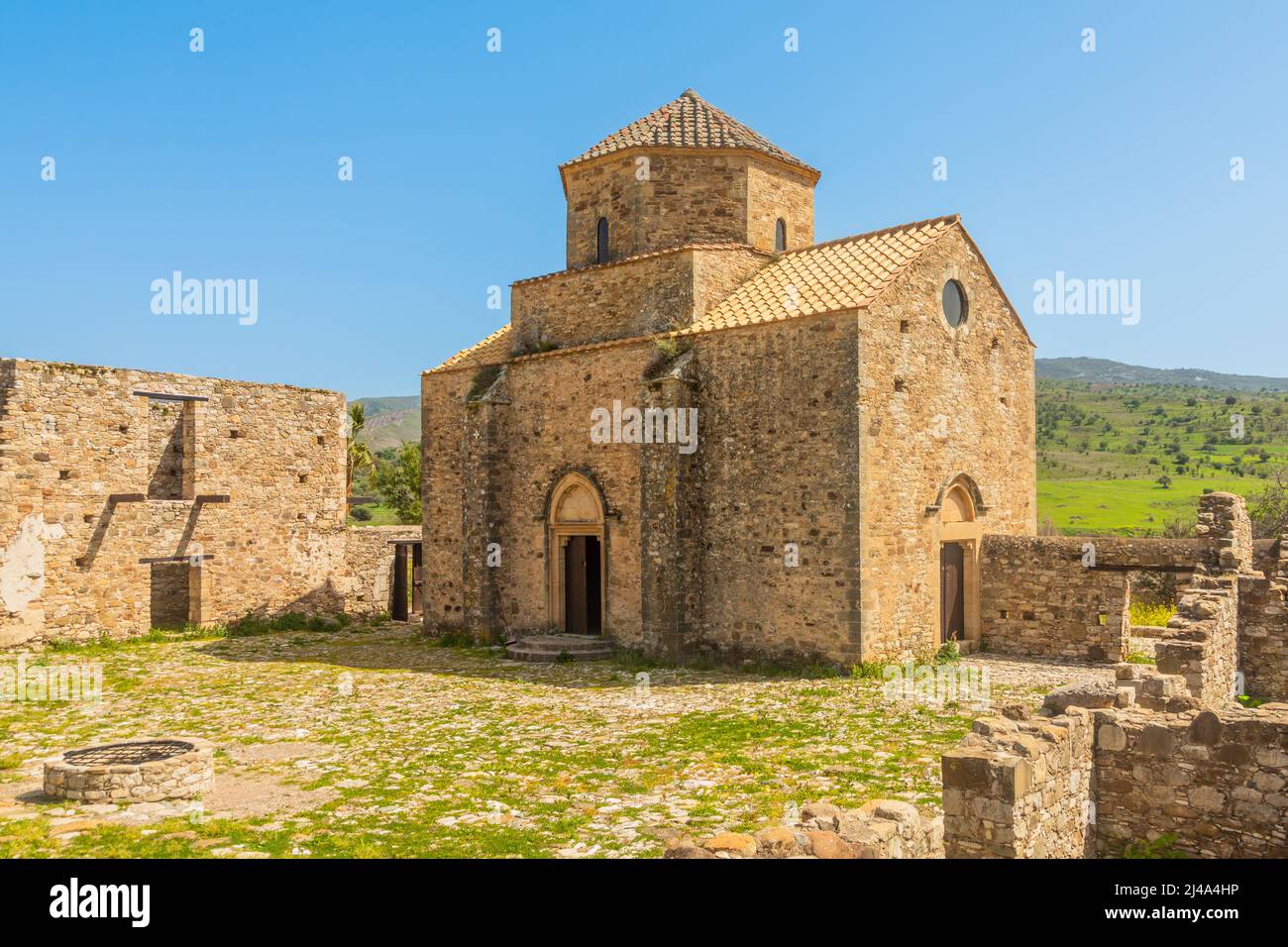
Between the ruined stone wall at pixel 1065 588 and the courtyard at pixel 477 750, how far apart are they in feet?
Answer: 2.64

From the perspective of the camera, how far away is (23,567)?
693 inches

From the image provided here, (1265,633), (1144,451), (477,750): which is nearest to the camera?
(477,750)

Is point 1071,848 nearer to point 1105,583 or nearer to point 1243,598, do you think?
point 1243,598

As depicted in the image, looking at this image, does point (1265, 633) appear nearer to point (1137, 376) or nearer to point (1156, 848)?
point (1156, 848)

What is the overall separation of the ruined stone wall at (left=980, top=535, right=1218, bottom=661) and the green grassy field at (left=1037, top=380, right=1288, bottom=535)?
2736 centimetres

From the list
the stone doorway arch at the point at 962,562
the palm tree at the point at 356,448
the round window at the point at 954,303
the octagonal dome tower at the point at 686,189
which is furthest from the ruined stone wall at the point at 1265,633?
the palm tree at the point at 356,448

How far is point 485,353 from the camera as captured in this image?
2158cm

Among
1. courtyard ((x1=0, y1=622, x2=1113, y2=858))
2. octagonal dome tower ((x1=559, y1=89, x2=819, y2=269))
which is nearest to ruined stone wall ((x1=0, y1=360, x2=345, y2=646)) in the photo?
courtyard ((x1=0, y1=622, x2=1113, y2=858))

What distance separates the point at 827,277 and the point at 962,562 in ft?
19.6

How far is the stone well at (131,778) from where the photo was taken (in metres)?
8.53
